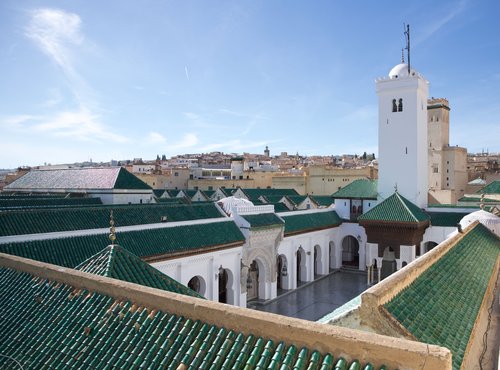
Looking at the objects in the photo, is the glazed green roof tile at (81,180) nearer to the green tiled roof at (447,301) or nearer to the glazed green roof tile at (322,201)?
the glazed green roof tile at (322,201)

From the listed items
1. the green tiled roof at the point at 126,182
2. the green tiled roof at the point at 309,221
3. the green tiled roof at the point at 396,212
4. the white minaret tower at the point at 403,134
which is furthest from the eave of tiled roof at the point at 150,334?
the white minaret tower at the point at 403,134

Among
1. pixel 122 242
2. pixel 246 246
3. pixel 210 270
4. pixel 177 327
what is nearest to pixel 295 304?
pixel 246 246

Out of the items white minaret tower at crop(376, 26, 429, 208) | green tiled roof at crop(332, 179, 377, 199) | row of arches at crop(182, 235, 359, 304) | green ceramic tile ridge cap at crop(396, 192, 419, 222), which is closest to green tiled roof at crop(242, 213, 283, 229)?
row of arches at crop(182, 235, 359, 304)

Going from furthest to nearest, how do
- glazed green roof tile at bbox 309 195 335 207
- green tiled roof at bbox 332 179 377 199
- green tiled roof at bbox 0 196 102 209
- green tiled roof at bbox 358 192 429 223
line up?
glazed green roof tile at bbox 309 195 335 207 < green tiled roof at bbox 332 179 377 199 < green tiled roof at bbox 358 192 429 223 < green tiled roof at bbox 0 196 102 209

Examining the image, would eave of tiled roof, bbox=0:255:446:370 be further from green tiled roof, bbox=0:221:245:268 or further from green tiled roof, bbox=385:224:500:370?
green tiled roof, bbox=0:221:245:268

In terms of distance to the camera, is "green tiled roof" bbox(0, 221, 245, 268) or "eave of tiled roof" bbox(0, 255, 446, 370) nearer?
"eave of tiled roof" bbox(0, 255, 446, 370)

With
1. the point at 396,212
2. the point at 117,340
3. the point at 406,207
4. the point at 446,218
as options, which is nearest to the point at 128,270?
the point at 117,340

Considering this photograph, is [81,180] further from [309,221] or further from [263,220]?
[309,221]

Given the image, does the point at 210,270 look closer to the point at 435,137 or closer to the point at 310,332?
the point at 310,332

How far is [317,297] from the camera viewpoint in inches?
617

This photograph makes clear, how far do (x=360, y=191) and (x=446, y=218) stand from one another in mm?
4217

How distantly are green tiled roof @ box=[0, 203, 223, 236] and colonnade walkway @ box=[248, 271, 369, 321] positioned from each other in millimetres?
3871

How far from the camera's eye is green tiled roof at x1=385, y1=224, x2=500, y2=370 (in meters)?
4.30

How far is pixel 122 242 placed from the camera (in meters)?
10.5
